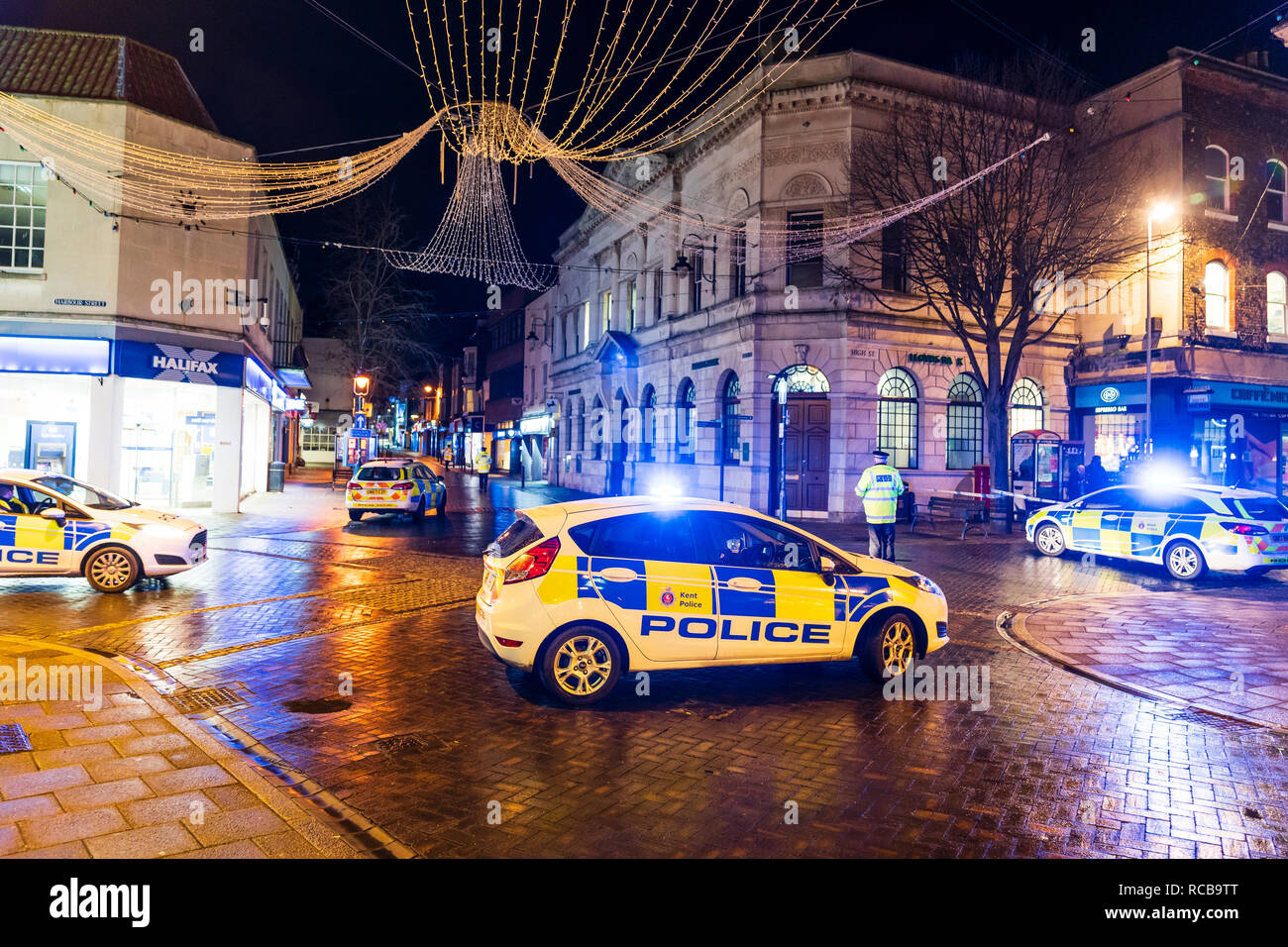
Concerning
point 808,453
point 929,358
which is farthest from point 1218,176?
point 808,453

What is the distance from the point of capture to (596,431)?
3891 cm

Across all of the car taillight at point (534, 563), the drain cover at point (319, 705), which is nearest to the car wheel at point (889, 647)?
the car taillight at point (534, 563)

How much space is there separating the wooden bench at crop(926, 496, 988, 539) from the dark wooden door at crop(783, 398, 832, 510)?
3.55m

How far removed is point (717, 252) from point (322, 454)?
48.7 m

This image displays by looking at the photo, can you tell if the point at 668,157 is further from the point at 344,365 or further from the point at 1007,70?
the point at 344,365

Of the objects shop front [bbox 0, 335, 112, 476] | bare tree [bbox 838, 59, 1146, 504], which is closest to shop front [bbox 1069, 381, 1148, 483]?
bare tree [bbox 838, 59, 1146, 504]

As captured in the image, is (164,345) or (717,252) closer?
(164,345)

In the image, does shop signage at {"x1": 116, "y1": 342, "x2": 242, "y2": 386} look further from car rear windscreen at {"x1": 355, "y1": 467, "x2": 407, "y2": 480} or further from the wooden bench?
the wooden bench

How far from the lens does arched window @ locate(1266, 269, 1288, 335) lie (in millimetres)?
26391

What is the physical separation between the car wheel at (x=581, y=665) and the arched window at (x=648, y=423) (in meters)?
25.8

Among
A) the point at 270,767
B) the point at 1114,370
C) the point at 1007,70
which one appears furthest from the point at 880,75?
the point at 270,767

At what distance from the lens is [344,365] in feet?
192

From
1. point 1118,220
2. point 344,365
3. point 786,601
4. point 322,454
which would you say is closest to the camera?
point 786,601

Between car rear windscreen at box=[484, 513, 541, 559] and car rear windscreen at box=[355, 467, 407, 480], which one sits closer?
car rear windscreen at box=[484, 513, 541, 559]
